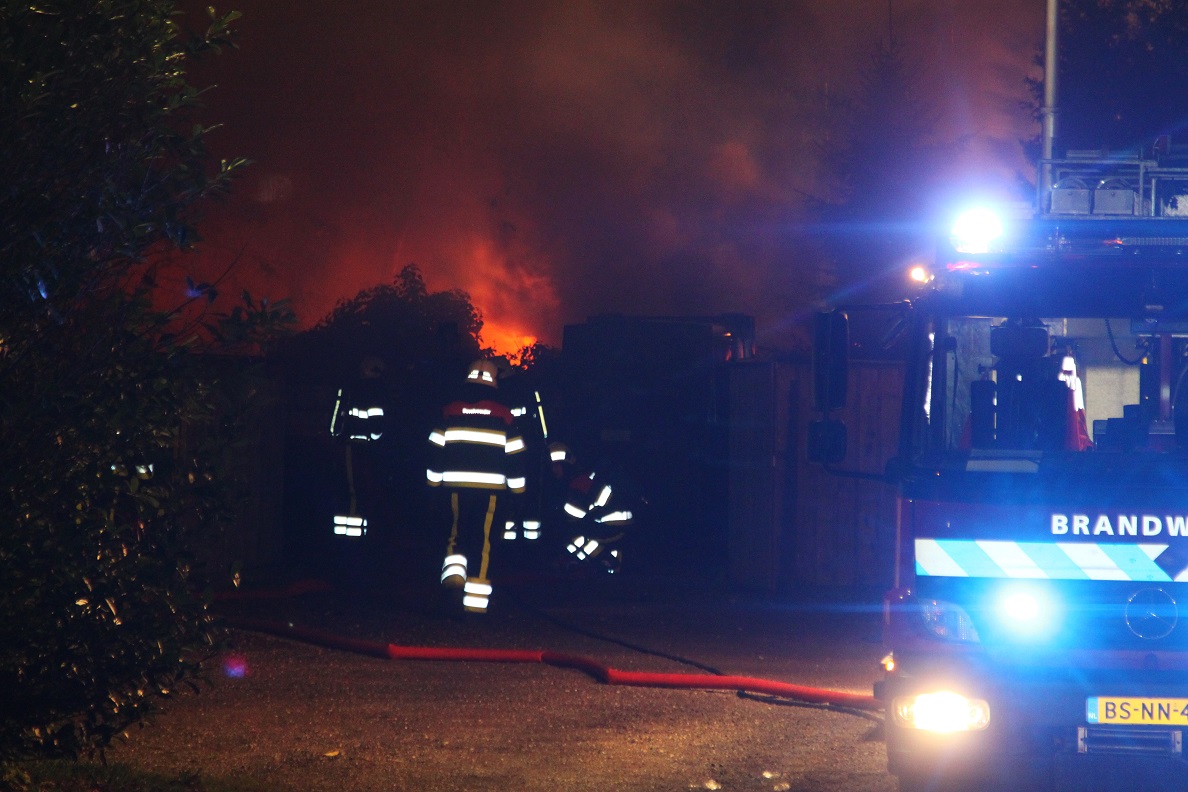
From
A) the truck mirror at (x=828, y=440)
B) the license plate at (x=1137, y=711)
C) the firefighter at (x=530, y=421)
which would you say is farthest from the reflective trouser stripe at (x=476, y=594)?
the license plate at (x=1137, y=711)

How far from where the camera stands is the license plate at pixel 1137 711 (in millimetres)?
5023

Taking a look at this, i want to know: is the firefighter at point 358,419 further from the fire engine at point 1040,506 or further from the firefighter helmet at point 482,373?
the fire engine at point 1040,506

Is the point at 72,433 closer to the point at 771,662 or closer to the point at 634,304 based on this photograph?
the point at 771,662

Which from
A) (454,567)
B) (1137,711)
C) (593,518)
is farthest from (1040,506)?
(593,518)

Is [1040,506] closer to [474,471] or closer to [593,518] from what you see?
[474,471]

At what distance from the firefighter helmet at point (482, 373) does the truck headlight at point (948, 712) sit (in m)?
5.60

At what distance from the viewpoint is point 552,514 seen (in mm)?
15500

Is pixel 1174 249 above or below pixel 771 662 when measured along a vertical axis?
above

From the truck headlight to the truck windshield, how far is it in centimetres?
103

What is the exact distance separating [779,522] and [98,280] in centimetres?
837

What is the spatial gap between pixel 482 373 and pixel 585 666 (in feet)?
8.81

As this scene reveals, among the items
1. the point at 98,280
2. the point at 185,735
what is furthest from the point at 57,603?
the point at 185,735

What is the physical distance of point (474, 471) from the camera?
10.2 m

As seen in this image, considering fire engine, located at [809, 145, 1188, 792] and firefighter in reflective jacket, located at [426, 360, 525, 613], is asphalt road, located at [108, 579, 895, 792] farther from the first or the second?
fire engine, located at [809, 145, 1188, 792]
